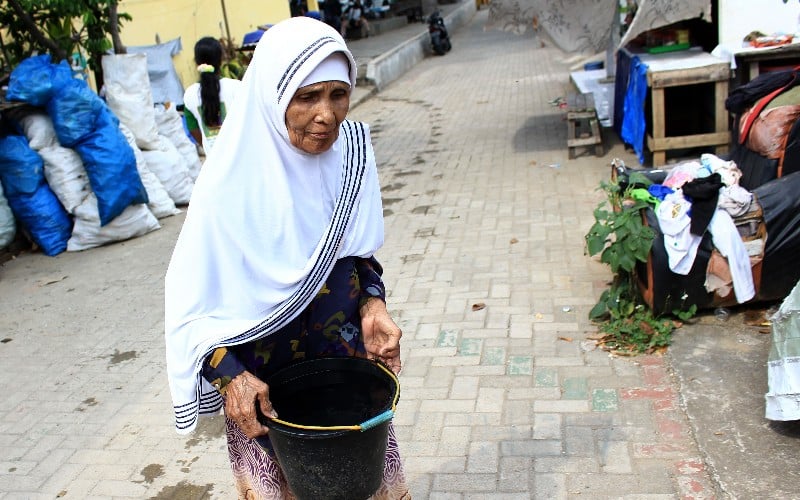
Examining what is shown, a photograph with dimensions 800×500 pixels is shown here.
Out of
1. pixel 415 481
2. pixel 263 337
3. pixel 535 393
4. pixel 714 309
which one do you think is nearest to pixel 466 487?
pixel 415 481

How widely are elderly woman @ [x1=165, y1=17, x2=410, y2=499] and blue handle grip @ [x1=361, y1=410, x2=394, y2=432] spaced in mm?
256

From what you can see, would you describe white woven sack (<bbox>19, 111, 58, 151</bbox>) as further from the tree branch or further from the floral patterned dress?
the floral patterned dress

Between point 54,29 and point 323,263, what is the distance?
6.43 meters

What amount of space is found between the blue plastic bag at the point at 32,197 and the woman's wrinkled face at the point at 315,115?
5.24 meters

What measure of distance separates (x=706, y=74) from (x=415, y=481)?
4995 mm

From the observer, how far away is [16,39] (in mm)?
7059

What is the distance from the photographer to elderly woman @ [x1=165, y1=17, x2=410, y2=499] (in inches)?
71.4

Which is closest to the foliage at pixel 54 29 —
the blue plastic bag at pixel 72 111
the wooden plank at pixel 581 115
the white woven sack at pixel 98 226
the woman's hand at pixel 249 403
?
the blue plastic bag at pixel 72 111

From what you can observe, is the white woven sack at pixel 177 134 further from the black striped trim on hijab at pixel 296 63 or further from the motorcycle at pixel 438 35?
the motorcycle at pixel 438 35

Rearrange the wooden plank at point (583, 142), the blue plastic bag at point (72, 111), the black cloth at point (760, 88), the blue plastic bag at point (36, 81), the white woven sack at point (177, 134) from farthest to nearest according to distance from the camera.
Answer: the wooden plank at point (583, 142) → the white woven sack at point (177, 134) → the blue plastic bag at point (72, 111) → the blue plastic bag at point (36, 81) → the black cloth at point (760, 88)

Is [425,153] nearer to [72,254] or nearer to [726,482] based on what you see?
[72,254]

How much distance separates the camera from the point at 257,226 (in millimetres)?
1876

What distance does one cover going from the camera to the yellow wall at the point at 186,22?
1000cm

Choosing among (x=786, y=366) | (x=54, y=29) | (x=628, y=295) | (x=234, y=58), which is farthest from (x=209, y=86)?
(x=234, y=58)
